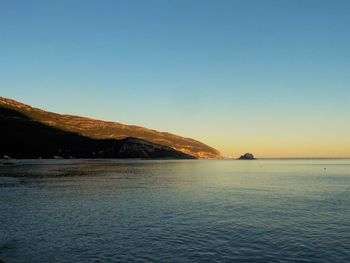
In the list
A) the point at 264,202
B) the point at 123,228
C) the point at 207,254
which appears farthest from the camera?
→ the point at 264,202

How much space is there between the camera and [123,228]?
1829 inches

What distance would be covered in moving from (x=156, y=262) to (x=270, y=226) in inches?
824

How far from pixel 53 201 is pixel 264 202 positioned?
4167 centimetres

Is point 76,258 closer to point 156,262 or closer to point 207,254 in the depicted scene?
point 156,262

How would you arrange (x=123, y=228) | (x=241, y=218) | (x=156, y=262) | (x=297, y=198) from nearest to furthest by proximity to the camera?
(x=156, y=262), (x=123, y=228), (x=241, y=218), (x=297, y=198)

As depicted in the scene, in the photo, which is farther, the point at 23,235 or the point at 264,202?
the point at 264,202

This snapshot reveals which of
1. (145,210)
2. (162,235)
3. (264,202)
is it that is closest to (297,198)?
(264,202)

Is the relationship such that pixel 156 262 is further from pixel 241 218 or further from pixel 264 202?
pixel 264 202

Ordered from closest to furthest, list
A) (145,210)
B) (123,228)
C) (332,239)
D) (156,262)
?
1. (156,262)
2. (332,239)
3. (123,228)
4. (145,210)

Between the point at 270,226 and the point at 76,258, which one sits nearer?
the point at 76,258

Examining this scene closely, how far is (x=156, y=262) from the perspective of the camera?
32.1m

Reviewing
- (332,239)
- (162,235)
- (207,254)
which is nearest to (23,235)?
(162,235)

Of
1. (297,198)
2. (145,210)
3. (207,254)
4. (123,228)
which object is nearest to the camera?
(207,254)

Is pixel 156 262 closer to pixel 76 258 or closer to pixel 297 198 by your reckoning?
pixel 76 258
